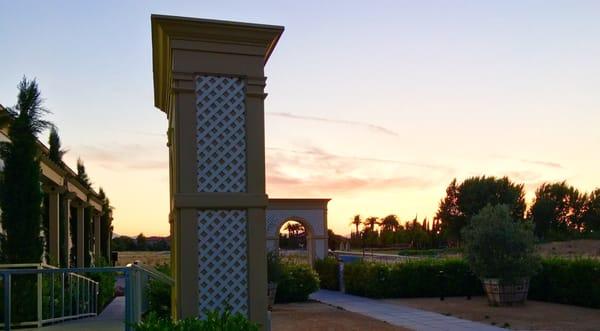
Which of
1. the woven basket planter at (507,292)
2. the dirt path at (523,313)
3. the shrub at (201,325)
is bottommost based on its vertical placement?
the dirt path at (523,313)

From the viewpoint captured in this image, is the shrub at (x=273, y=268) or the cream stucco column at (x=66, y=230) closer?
the cream stucco column at (x=66, y=230)

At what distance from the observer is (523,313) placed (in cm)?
1527

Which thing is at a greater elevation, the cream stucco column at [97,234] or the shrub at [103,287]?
the cream stucco column at [97,234]

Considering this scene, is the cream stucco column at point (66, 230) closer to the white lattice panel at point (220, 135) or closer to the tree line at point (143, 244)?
the white lattice panel at point (220, 135)

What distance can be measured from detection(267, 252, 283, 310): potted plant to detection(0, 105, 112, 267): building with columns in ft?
16.7

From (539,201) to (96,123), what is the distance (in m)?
50.7

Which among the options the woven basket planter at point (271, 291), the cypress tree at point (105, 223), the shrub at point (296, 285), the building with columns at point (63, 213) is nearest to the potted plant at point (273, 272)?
the woven basket planter at point (271, 291)

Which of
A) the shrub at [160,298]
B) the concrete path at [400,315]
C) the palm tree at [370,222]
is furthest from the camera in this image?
the palm tree at [370,222]

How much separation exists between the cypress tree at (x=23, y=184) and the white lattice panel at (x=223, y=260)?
5.86 m

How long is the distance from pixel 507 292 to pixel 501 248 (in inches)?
45.0

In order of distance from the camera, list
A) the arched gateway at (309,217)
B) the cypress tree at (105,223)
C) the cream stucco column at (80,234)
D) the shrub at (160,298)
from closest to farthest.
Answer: the shrub at (160,298)
the cream stucco column at (80,234)
the cypress tree at (105,223)
the arched gateway at (309,217)

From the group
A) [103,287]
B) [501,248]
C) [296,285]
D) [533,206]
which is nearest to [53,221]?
[103,287]

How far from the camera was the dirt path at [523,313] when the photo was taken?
13164mm

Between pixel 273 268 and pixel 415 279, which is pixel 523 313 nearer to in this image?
pixel 415 279
